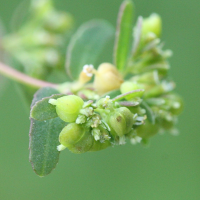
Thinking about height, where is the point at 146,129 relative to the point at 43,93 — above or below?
below

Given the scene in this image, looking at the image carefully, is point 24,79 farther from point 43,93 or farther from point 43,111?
point 43,111

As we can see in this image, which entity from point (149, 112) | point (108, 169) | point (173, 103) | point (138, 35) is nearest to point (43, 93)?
point (149, 112)

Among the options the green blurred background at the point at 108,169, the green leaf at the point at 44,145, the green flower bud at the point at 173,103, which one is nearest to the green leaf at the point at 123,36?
the green flower bud at the point at 173,103

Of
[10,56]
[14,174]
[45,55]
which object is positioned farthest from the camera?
[14,174]

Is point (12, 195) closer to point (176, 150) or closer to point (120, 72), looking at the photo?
point (176, 150)

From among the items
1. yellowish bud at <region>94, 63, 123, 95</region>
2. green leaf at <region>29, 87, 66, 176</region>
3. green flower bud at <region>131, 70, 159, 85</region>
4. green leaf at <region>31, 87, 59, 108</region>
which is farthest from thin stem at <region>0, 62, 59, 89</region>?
green flower bud at <region>131, 70, 159, 85</region>

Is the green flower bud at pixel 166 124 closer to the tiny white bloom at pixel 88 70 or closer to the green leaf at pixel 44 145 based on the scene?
the tiny white bloom at pixel 88 70

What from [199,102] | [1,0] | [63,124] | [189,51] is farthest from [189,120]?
[63,124]
